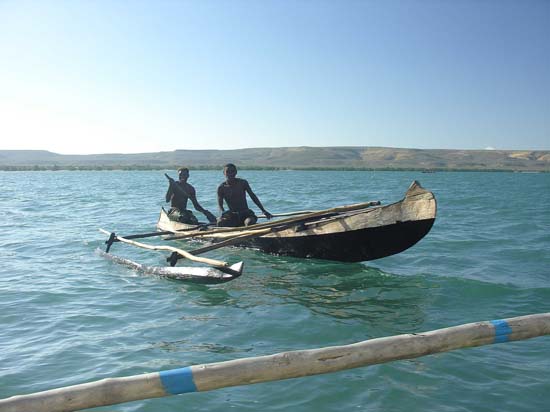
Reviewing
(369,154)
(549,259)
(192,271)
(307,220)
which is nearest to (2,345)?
(192,271)

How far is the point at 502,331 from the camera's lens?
354 cm

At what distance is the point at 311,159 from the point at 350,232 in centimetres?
12541

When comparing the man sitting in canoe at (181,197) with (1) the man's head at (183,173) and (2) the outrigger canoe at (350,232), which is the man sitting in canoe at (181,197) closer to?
(1) the man's head at (183,173)

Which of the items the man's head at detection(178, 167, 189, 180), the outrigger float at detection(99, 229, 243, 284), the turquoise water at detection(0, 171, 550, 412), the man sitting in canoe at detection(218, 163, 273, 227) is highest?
the man's head at detection(178, 167, 189, 180)

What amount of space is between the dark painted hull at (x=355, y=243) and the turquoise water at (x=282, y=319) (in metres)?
0.33

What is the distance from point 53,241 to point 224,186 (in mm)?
6303

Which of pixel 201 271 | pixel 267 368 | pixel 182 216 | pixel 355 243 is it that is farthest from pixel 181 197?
pixel 267 368

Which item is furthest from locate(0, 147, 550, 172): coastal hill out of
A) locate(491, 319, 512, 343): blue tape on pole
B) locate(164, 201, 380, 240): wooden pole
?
locate(491, 319, 512, 343): blue tape on pole

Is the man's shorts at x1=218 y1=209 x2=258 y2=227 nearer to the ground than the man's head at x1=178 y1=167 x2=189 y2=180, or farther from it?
nearer to the ground

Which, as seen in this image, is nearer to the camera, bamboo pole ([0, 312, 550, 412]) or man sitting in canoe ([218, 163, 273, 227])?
bamboo pole ([0, 312, 550, 412])

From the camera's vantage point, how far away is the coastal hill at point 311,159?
115 metres

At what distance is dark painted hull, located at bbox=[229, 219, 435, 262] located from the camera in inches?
324

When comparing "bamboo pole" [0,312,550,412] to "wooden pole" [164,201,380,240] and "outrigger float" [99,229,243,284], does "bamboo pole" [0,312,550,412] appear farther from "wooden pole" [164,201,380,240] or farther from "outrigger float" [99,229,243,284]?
"wooden pole" [164,201,380,240]

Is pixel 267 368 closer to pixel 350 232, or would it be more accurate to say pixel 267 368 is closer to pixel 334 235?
pixel 350 232
